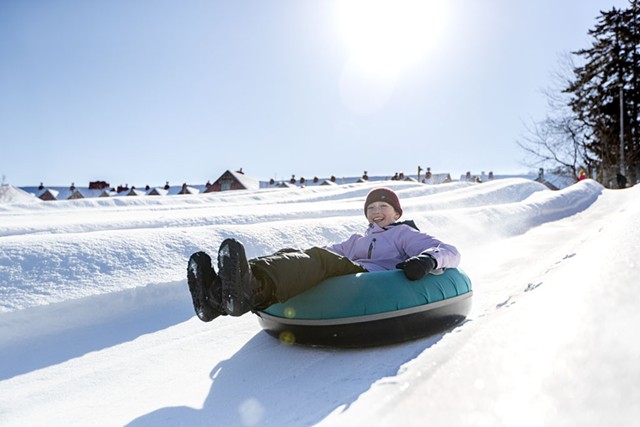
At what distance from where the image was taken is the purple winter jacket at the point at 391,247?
265 cm

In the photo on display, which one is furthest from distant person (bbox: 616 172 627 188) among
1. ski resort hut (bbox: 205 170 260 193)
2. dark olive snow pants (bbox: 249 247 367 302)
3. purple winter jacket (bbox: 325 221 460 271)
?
ski resort hut (bbox: 205 170 260 193)

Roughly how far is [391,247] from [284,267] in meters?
1.04

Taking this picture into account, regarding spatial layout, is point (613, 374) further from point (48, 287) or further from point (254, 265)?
point (48, 287)

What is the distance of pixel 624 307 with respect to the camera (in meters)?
1.19

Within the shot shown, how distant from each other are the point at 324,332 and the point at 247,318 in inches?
42.5

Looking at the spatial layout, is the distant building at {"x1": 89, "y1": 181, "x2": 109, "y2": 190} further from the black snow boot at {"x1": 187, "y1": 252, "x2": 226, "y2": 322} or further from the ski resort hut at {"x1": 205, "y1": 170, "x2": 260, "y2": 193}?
the black snow boot at {"x1": 187, "y1": 252, "x2": 226, "y2": 322}

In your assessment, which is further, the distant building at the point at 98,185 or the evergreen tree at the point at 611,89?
the distant building at the point at 98,185

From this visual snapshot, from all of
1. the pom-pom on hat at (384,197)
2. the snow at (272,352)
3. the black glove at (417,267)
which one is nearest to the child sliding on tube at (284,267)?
the black glove at (417,267)

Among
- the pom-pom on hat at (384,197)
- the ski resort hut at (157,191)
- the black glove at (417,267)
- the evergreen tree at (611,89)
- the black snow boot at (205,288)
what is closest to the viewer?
the black snow boot at (205,288)

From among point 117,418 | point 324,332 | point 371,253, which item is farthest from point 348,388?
point 371,253

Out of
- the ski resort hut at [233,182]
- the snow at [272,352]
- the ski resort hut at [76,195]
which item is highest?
the ski resort hut at [233,182]

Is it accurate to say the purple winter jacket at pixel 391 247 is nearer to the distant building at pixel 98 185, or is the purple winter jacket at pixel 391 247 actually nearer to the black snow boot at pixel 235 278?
the black snow boot at pixel 235 278

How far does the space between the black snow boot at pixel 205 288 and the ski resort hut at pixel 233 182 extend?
108 ft

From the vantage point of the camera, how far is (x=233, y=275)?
72.9 inches
